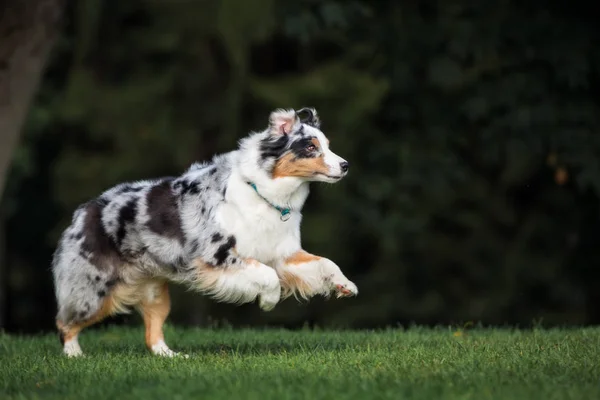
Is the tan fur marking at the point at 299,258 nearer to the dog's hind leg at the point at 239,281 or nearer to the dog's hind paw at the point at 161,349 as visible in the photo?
the dog's hind leg at the point at 239,281

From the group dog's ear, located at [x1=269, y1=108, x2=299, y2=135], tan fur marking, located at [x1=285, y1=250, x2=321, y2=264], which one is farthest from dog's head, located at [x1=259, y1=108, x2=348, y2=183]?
tan fur marking, located at [x1=285, y1=250, x2=321, y2=264]

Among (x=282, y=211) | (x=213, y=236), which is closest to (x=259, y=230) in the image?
(x=282, y=211)

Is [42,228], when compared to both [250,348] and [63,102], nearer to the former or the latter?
[63,102]

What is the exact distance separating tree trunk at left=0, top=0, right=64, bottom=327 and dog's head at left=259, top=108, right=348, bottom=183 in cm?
472

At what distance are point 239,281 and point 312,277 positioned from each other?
59cm

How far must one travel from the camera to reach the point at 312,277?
Answer: 9883 mm

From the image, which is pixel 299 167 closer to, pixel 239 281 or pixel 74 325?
pixel 239 281

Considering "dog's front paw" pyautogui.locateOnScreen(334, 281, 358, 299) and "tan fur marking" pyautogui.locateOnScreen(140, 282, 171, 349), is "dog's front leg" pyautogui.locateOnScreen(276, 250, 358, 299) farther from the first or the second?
"tan fur marking" pyautogui.locateOnScreen(140, 282, 171, 349)

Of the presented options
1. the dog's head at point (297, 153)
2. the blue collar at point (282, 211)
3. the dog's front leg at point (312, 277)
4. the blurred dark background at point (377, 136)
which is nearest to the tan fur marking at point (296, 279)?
the dog's front leg at point (312, 277)

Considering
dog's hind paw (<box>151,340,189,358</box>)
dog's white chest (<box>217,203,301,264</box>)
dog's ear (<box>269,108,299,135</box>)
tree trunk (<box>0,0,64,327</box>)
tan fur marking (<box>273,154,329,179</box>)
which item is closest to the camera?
tan fur marking (<box>273,154,329,179</box>)

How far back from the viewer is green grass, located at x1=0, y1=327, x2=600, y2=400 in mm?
7691

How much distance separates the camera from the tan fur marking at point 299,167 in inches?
386

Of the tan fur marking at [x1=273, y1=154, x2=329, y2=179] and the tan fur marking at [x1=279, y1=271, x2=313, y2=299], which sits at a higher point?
the tan fur marking at [x1=273, y1=154, x2=329, y2=179]

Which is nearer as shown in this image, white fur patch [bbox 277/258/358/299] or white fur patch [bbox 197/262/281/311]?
white fur patch [bbox 197/262/281/311]
